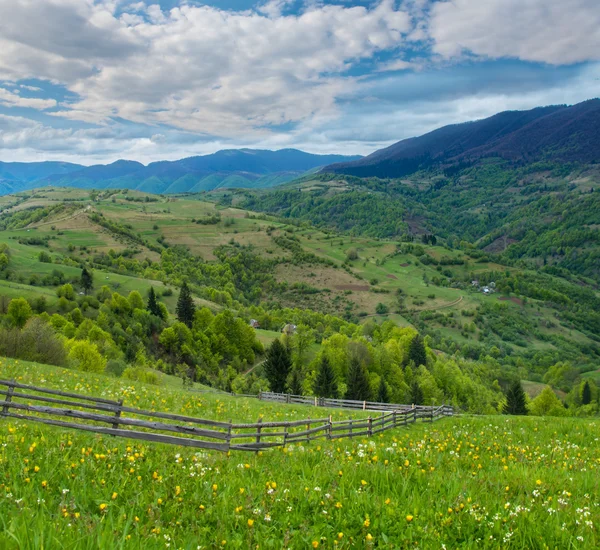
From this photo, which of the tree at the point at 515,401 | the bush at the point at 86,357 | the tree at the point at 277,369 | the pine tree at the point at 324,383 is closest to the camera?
the bush at the point at 86,357

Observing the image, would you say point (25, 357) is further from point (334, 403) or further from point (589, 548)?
point (589, 548)

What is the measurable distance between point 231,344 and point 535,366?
143 metres

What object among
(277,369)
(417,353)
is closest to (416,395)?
(277,369)

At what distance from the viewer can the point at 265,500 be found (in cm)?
798

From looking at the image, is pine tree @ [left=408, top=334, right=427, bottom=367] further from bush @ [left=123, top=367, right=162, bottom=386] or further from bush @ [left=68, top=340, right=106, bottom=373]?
bush @ [left=68, top=340, right=106, bottom=373]

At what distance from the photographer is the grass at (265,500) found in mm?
6430

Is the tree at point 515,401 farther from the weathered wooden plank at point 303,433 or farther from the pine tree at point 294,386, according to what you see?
the weathered wooden plank at point 303,433

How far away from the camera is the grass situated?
6.43 meters

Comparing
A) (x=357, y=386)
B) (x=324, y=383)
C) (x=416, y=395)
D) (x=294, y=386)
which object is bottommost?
(x=416, y=395)

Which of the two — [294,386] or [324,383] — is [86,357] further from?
[324,383]

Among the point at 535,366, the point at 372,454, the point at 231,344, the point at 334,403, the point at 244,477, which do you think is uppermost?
the point at 244,477

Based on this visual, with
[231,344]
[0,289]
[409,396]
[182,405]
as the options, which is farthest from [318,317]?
[182,405]

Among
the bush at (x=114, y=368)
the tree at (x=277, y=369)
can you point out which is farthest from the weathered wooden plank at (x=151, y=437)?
the tree at (x=277, y=369)

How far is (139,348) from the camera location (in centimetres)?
7181
